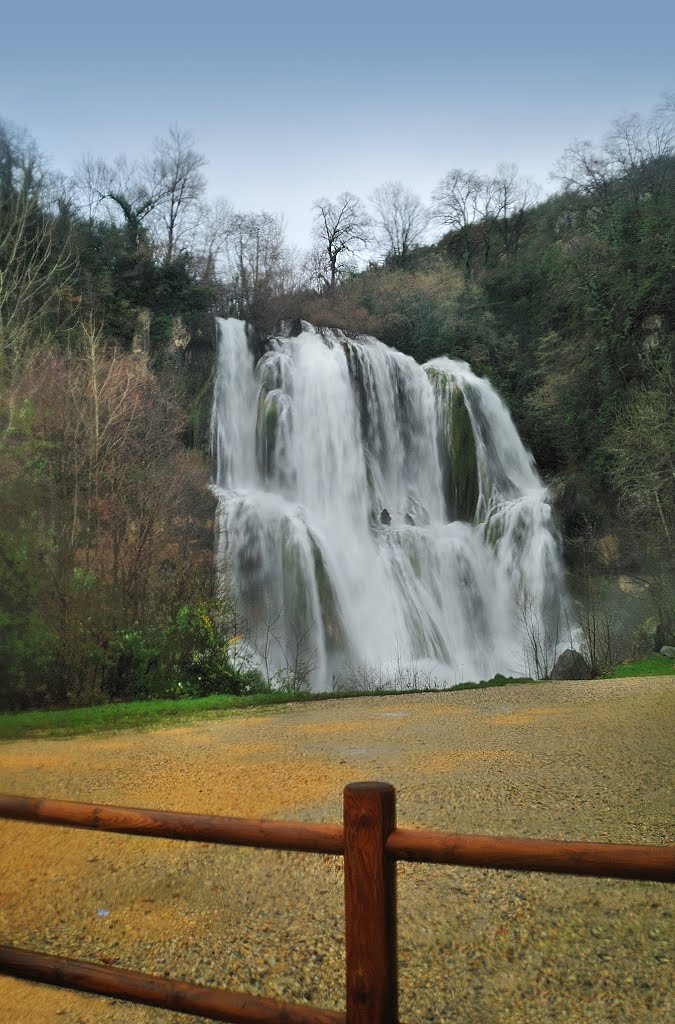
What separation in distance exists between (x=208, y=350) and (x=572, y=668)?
44.5 feet

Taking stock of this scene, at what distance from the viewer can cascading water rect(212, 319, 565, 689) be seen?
16438 mm

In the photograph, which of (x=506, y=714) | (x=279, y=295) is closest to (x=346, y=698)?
(x=506, y=714)

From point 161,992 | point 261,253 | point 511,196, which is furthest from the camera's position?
point 511,196

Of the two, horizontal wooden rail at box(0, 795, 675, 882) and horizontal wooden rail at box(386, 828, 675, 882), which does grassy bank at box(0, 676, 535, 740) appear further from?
horizontal wooden rail at box(386, 828, 675, 882)

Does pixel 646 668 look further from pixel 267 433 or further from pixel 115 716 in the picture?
pixel 267 433

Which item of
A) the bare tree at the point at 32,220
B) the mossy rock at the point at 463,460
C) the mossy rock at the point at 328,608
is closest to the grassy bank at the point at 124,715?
the mossy rock at the point at 328,608

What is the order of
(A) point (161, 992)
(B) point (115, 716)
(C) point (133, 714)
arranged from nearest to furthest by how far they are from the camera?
(A) point (161, 992) → (B) point (115, 716) → (C) point (133, 714)

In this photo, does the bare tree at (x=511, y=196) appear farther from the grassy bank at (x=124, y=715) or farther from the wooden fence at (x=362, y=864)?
the wooden fence at (x=362, y=864)

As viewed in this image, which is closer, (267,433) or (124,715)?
(124,715)

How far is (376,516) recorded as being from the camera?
19812mm

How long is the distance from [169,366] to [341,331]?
493cm

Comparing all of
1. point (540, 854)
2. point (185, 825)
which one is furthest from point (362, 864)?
point (185, 825)

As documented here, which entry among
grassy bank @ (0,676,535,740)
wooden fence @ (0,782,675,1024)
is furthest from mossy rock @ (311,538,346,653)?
wooden fence @ (0,782,675,1024)

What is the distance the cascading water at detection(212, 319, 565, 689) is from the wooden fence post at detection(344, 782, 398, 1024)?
12013 mm
